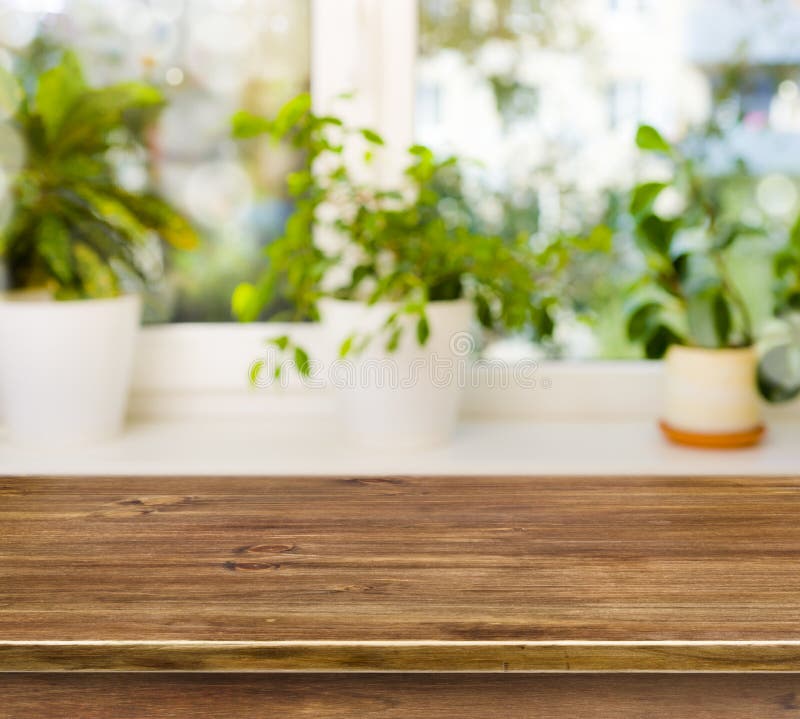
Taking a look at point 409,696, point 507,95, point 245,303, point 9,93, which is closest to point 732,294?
point 507,95

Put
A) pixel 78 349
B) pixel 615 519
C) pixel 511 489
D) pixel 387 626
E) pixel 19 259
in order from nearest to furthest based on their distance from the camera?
pixel 387 626 → pixel 615 519 → pixel 511 489 → pixel 78 349 → pixel 19 259

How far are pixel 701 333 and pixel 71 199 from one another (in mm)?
982

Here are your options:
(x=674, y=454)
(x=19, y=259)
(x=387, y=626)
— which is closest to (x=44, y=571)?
(x=387, y=626)

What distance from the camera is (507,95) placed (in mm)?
1483

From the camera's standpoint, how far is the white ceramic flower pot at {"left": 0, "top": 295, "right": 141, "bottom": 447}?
1285 mm

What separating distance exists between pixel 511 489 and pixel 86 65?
965 millimetres

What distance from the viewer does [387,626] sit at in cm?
73

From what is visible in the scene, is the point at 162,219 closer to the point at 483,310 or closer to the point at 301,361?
the point at 301,361

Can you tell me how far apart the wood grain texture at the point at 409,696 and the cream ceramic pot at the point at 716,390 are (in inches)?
24.3

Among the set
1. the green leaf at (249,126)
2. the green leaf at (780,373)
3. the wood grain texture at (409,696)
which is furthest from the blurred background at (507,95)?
the wood grain texture at (409,696)

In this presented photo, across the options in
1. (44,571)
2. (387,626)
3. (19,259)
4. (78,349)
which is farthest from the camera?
(19,259)

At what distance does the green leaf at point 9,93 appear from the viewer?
1365mm

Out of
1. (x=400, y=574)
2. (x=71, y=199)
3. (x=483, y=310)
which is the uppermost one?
(x=71, y=199)

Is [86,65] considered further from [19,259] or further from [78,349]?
[78,349]
